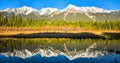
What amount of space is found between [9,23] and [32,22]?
25561 millimetres

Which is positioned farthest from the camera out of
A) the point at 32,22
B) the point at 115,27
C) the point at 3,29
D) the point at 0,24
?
the point at 32,22

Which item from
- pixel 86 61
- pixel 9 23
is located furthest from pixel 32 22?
pixel 86 61

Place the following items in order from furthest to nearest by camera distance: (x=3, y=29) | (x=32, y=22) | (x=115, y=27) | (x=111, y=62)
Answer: (x=32, y=22) → (x=115, y=27) → (x=3, y=29) → (x=111, y=62)

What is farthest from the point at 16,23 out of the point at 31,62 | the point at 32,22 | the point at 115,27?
the point at 31,62

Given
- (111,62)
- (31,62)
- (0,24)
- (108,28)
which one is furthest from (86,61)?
(108,28)

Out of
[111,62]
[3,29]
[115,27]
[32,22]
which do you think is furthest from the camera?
[32,22]

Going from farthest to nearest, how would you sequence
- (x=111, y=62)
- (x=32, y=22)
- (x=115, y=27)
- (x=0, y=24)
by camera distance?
(x=32, y=22) → (x=115, y=27) → (x=0, y=24) → (x=111, y=62)

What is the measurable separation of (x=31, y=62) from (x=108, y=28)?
149 meters

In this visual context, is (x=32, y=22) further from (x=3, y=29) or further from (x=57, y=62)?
(x=57, y=62)

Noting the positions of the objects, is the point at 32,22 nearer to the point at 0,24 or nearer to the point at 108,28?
the point at 0,24

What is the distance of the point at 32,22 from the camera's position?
194625 mm

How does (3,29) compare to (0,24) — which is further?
(0,24)

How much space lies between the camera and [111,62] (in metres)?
38.8

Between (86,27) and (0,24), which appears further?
(86,27)
